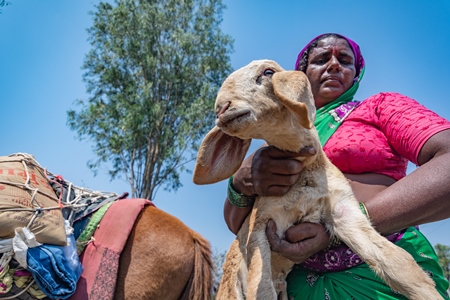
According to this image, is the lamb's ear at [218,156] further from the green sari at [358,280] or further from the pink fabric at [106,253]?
the pink fabric at [106,253]

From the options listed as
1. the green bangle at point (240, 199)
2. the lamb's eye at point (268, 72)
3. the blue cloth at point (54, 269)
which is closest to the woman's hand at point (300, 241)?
the green bangle at point (240, 199)

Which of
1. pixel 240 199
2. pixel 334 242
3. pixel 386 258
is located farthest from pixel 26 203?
pixel 386 258

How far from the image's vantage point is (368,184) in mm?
1669

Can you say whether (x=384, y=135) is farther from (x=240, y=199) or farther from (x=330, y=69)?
(x=240, y=199)

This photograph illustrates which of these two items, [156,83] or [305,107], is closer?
[305,107]

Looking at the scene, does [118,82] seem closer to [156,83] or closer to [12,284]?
[156,83]

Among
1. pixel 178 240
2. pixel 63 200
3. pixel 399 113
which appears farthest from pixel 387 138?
pixel 63 200

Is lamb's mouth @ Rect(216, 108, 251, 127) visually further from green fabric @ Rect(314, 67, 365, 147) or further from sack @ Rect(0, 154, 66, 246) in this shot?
sack @ Rect(0, 154, 66, 246)

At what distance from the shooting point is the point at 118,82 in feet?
48.0

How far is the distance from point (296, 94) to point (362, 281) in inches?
29.3

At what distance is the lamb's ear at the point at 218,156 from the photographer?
163 centimetres

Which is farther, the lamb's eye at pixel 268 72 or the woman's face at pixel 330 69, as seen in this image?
the woman's face at pixel 330 69

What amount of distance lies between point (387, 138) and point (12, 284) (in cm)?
222

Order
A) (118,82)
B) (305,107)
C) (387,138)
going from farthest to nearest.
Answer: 1. (118,82)
2. (387,138)
3. (305,107)
